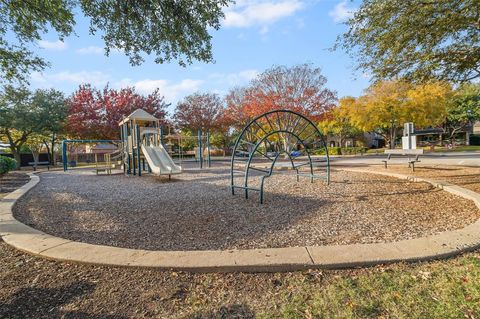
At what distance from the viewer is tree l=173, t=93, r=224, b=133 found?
28.2m

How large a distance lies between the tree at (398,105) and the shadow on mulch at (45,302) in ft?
83.5

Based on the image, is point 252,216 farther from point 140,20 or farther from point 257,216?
point 140,20

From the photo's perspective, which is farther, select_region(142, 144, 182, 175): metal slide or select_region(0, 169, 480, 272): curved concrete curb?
select_region(142, 144, 182, 175): metal slide

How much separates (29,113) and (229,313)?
87.1ft

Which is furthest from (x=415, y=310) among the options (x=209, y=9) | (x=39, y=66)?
(x=39, y=66)

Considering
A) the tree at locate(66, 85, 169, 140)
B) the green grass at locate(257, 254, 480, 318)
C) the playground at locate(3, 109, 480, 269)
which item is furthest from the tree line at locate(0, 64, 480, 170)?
the green grass at locate(257, 254, 480, 318)

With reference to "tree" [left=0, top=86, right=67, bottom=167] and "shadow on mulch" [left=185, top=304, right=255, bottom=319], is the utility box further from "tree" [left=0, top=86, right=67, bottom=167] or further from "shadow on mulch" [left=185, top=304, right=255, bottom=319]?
"tree" [left=0, top=86, right=67, bottom=167]

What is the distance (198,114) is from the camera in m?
28.3

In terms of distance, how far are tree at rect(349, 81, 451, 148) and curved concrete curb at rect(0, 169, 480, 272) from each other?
23510 millimetres

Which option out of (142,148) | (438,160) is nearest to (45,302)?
(142,148)

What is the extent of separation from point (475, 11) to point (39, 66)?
993 centimetres

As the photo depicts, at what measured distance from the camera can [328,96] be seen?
1902 cm

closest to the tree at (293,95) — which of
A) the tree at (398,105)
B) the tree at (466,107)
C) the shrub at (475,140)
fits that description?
the tree at (398,105)

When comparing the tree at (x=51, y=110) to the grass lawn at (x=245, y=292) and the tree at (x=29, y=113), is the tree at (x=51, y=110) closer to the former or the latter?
the tree at (x=29, y=113)
